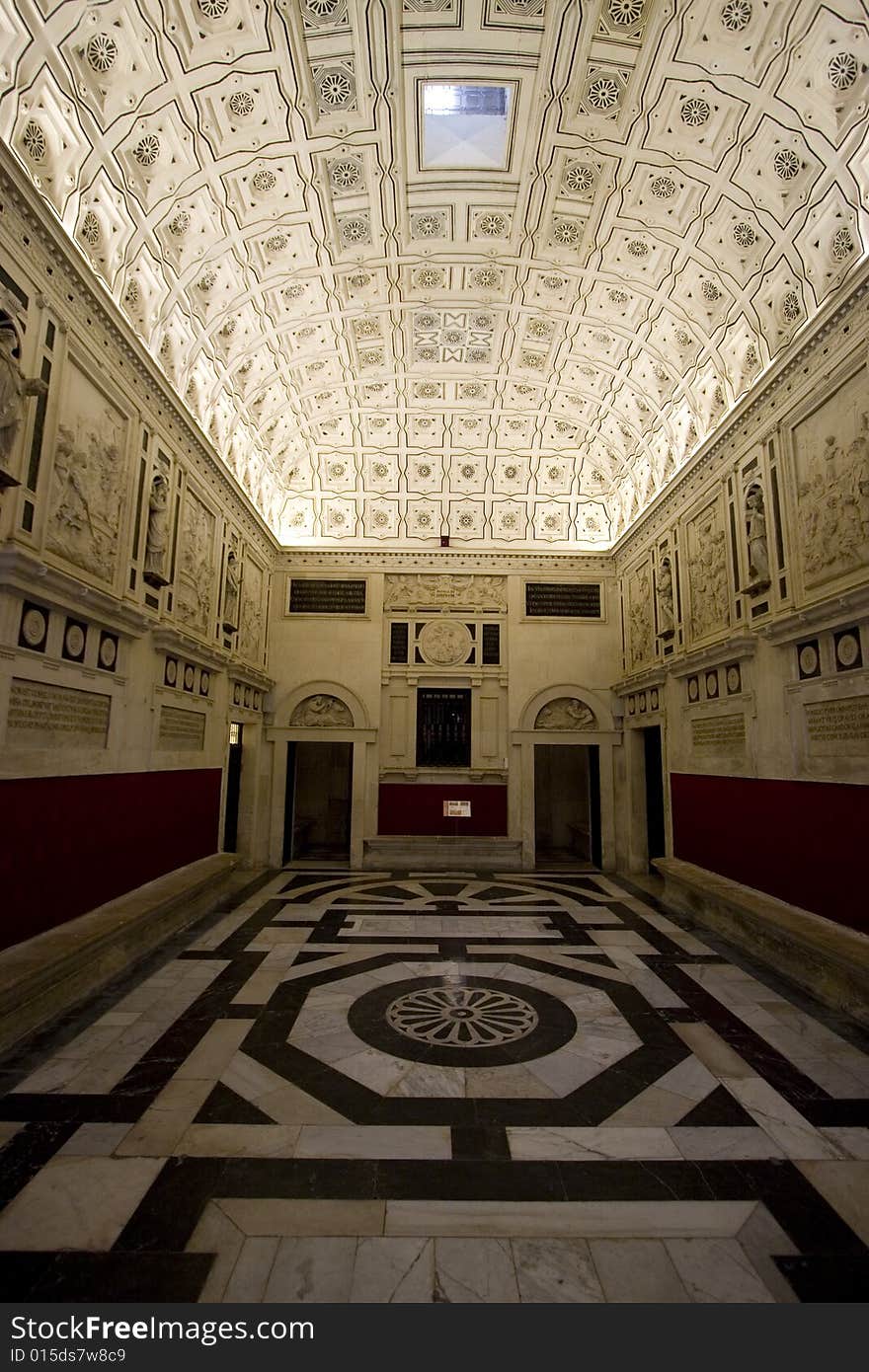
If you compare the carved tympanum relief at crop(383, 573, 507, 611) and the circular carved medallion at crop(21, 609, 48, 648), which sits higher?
the carved tympanum relief at crop(383, 573, 507, 611)

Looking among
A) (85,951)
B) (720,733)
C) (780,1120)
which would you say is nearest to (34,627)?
(85,951)

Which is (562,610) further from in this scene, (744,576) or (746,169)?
(746,169)

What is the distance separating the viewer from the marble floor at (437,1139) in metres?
2.46

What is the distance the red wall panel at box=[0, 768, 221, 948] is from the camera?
200 inches

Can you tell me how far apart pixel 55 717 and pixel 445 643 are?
896 centimetres

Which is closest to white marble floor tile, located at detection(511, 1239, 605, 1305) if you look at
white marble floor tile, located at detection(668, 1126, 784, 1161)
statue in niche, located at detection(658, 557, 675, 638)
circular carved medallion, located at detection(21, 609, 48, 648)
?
white marble floor tile, located at detection(668, 1126, 784, 1161)

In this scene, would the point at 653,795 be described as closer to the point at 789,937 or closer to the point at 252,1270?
the point at 789,937

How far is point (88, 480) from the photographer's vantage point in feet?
20.2

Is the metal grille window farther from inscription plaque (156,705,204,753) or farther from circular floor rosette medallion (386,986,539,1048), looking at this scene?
circular floor rosette medallion (386,986,539,1048)

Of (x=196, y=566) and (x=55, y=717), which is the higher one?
(x=196, y=566)

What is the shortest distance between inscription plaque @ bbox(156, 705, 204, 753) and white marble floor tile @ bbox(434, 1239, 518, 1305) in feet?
21.5

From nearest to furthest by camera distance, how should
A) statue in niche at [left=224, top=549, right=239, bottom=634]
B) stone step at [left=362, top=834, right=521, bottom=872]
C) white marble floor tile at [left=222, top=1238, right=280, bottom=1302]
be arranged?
1. white marble floor tile at [left=222, top=1238, right=280, bottom=1302]
2. statue in niche at [left=224, top=549, right=239, bottom=634]
3. stone step at [left=362, top=834, right=521, bottom=872]

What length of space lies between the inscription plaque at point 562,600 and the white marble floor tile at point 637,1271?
1189cm

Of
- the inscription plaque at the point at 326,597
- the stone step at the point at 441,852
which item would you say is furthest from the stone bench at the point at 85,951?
the inscription plaque at the point at 326,597
